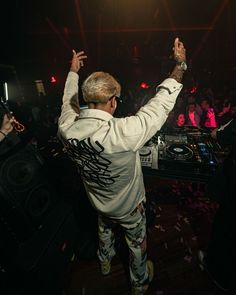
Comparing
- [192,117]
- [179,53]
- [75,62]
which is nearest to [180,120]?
[192,117]

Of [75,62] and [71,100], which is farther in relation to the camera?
[75,62]

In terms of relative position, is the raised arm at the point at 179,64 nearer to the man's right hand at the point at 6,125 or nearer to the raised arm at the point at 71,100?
the raised arm at the point at 71,100

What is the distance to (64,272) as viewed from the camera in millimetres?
2121

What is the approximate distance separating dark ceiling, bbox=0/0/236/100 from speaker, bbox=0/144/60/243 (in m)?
5.53

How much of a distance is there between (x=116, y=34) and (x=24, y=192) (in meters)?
9.06

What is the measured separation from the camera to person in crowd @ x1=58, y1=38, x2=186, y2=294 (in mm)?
1032

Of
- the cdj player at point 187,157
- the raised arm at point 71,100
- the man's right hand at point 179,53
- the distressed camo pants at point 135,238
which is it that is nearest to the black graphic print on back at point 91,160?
the raised arm at point 71,100

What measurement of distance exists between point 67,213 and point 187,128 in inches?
76.6

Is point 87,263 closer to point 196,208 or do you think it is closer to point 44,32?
point 196,208

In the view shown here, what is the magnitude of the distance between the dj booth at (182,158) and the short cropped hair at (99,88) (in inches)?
41.3

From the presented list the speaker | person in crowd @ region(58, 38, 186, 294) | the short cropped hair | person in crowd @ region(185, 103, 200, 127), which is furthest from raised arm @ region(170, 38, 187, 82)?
person in crowd @ region(185, 103, 200, 127)

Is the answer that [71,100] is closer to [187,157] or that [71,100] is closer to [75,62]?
[75,62]

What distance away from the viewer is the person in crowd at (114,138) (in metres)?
1.03

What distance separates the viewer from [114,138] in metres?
1.03
